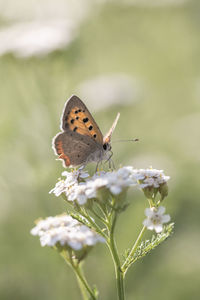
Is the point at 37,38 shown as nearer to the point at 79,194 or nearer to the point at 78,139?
the point at 78,139

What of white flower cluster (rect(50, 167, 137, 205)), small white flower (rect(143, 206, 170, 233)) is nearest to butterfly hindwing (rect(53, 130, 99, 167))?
white flower cluster (rect(50, 167, 137, 205))

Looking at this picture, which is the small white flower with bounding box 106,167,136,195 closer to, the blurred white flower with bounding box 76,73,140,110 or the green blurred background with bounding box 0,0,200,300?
the green blurred background with bounding box 0,0,200,300

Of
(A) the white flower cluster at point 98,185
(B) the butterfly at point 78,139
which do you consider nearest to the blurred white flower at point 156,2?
(B) the butterfly at point 78,139

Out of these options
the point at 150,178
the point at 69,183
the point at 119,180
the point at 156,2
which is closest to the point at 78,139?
the point at 69,183

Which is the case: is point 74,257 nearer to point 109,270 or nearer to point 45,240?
point 45,240

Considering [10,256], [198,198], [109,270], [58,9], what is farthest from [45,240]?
[58,9]

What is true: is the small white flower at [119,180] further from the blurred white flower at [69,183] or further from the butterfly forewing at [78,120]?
the butterfly forewing at [78,120]
